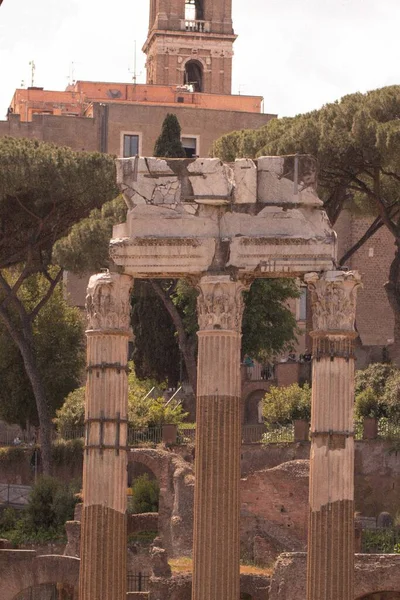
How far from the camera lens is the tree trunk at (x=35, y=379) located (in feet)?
142

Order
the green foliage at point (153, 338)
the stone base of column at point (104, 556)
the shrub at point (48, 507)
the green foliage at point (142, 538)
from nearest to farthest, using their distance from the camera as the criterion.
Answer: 1. the stone base of column at point (104, 556)
2. the green foliage at point (142, 538)
3. the shrub at point (48, 507)
4. the green foliage at point (153, 338)

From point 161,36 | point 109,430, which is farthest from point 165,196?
point 161,36

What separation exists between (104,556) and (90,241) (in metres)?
19.5

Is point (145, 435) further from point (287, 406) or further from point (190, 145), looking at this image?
point (190, 145)

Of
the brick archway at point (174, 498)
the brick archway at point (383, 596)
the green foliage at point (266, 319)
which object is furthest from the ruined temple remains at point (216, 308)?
the green foliage at point (266, 319)

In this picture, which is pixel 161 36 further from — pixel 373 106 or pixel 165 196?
pixel 165 196

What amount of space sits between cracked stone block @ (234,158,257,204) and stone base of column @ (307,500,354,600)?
11.5 feet

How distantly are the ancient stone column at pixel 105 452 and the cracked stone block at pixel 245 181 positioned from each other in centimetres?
163

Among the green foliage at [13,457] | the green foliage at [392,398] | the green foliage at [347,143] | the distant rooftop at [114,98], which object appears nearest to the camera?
the green foliage at [392,398]

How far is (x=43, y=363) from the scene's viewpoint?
155 feet

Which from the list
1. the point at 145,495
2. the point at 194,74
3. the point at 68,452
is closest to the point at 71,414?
the point at 68,452

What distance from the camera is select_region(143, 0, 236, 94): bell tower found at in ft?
232

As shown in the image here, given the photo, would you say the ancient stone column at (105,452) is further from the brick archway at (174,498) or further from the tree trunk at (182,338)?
the tree trunk at (182,338)

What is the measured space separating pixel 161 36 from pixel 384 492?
34.5 m
